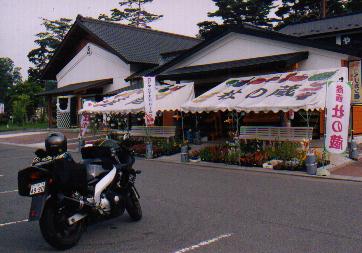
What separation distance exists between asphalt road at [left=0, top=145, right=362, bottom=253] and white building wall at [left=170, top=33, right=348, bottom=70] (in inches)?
265

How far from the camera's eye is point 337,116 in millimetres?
9914

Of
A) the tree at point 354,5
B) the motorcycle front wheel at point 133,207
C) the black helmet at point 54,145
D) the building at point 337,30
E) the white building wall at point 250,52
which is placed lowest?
the motorcycle front wheel at point 133,207

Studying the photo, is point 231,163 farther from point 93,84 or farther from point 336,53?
point 93,84

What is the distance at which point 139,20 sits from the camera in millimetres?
48438

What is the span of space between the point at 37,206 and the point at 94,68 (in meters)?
24.4

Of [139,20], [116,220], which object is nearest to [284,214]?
→ [116,220]

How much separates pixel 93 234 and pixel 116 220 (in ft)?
2.39

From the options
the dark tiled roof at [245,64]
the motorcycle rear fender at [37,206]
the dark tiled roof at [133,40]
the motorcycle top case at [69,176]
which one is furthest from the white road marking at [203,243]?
the dark tiled roof at [133,40]

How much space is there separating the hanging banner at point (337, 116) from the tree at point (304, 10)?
80.0ft

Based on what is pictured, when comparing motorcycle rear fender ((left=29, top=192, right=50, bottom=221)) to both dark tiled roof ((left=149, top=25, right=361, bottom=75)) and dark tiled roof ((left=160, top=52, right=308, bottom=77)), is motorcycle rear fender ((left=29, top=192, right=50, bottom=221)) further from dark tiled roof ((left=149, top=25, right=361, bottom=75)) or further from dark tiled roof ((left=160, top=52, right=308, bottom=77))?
dark tiled roof ((left=149, top=25, right=361, bottom=75))

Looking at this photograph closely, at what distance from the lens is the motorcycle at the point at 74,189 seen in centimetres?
467

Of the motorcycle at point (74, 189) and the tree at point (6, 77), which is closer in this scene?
the motorcycle at point (74, 189)

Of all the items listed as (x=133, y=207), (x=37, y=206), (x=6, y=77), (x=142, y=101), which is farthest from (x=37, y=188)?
(x=6, y=77)

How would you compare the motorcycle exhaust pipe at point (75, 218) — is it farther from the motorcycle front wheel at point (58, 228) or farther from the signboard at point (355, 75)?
the signboard at point (355, 75)
